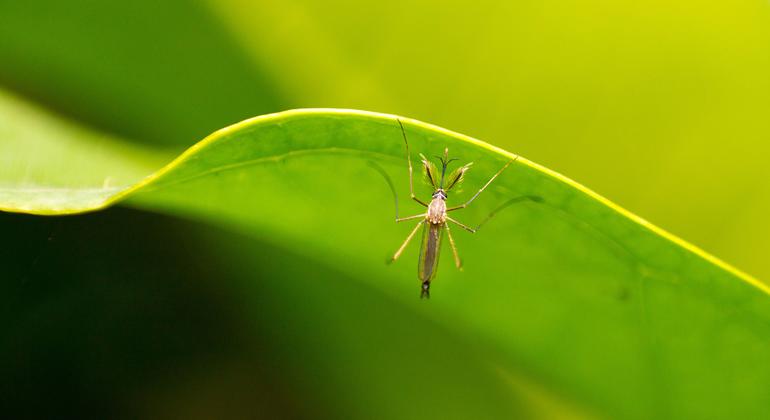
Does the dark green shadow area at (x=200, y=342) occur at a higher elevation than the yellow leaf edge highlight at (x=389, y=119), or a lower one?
lower

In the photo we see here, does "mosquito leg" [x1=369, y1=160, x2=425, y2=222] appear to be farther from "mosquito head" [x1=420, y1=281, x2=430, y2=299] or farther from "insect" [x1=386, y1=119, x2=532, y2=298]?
"mosquito head" [x1=420, y1=281, x2=430, y2=299]

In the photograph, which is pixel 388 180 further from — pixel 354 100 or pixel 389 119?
pixel 354 100

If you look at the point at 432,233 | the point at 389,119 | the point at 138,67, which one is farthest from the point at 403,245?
the point at 138,67

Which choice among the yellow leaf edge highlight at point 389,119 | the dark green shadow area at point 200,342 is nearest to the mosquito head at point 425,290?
the dark green shadow area at point 200,342

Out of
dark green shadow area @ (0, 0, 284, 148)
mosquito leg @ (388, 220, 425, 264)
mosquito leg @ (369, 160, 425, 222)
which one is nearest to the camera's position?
mosquito leg @ (369, 160, 425, 222)

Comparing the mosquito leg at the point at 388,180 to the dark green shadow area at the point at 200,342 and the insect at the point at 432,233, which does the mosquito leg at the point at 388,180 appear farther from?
the dark green shadow area at the point at 200,342

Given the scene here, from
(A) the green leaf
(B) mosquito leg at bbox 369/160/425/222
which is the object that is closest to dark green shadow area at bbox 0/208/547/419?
(A) the green leaf

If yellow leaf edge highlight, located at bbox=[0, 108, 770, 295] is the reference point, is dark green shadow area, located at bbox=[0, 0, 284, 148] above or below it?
above

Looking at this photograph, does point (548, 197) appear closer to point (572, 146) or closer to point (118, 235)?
point (572, 146)
